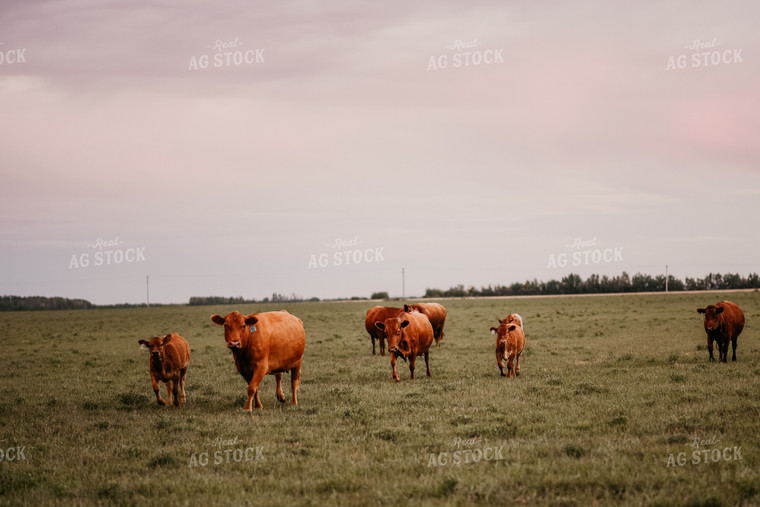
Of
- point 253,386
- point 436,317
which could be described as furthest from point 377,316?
point 253,386

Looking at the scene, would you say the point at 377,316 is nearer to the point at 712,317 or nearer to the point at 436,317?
the point at 436,317

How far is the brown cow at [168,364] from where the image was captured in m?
13.5

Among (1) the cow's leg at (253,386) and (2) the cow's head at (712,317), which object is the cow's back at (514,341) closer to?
(2) the cow's head at (712,317)

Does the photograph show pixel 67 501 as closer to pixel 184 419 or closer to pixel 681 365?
pixel 184 419

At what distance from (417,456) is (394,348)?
26.0ft

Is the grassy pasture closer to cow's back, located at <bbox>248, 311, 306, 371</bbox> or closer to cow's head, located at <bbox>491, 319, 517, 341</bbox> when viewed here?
cow's back, located at <bbox>248, 311, 306, 371</bbox>

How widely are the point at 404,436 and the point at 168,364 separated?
5882mm

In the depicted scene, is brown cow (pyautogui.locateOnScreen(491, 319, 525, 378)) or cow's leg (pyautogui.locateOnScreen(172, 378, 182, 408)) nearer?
cow's leg (pyautogui.locateOnScreen(172, 378, 182, 408))

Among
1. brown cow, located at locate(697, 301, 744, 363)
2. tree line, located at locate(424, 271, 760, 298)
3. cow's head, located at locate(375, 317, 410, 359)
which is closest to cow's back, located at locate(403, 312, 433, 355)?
cow's head, located at locate(375, 317, 410, 359)

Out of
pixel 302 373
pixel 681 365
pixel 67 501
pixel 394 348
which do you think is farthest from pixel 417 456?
pixel 681 365

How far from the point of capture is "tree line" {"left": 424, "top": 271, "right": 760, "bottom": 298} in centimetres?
9712

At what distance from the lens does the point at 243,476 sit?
823 cm

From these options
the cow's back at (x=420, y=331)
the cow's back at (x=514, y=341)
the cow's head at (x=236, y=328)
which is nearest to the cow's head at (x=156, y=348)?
the cow's head at (x=236, y=328)

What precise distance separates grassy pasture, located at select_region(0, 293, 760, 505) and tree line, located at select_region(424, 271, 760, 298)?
8628cm
